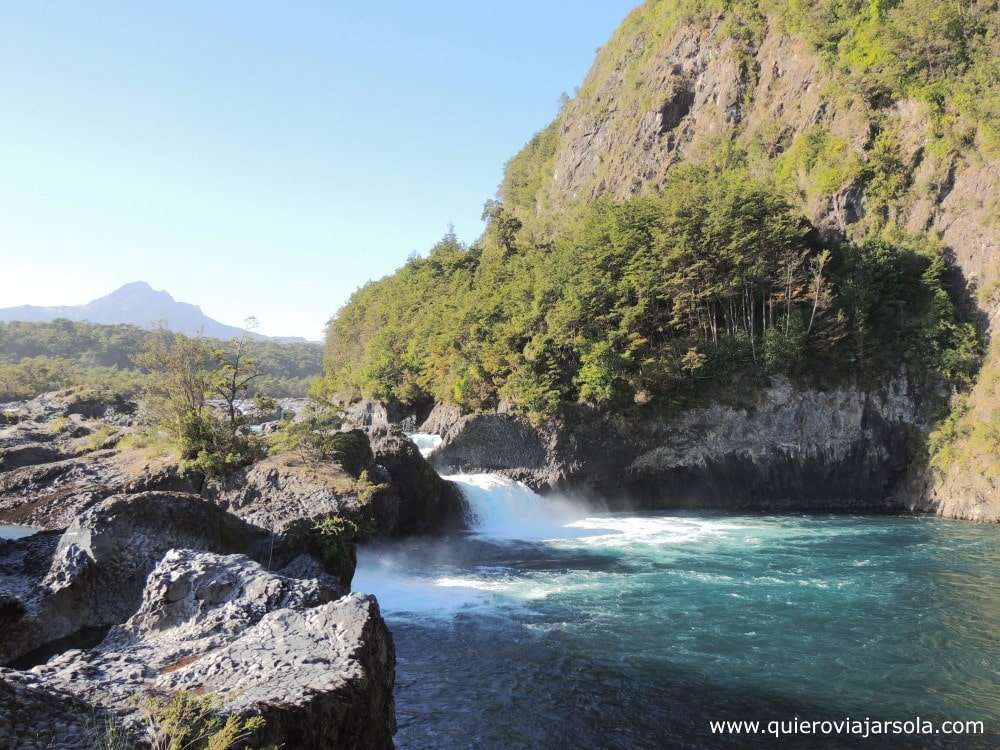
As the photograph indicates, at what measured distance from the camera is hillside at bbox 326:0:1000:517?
31031 millimetres

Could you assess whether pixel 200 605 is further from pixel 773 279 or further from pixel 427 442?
pixel 773 279

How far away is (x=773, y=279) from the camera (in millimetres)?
33125

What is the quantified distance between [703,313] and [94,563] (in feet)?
98.6

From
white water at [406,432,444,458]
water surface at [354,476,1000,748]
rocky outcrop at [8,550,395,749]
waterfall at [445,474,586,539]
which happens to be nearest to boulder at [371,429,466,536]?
water surface at [354,476,1000,748]

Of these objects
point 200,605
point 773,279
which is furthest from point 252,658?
point 773,279

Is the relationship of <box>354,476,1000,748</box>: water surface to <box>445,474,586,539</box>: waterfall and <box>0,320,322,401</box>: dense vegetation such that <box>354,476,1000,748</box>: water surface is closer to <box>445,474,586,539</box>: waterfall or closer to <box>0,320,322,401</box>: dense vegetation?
<box>445,474,586,539</box>: waterfall

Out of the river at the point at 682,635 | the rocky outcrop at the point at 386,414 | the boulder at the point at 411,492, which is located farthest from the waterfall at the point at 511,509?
the rocky outcrop at the point at 386,414

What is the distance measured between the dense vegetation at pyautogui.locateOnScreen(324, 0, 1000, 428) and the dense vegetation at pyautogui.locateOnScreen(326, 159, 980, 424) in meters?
0.09

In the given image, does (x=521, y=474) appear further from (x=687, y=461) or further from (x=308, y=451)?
(x=308, y=451)

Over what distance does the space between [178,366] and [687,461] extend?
77.1ft

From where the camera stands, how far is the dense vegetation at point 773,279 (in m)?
31.6

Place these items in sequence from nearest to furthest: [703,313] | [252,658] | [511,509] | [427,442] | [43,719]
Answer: [43,719] < [252,658] < [511,509] < [703,313] < [427,442]

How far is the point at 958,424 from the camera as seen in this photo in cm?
2930

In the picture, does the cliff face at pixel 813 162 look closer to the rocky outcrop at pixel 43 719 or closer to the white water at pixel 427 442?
the white water at pixel 427 442
